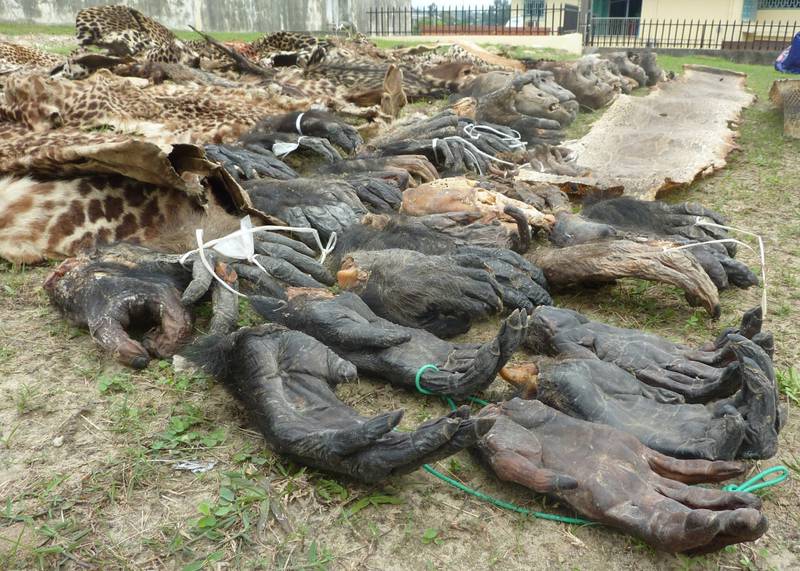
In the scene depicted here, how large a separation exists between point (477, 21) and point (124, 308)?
22.6 meters

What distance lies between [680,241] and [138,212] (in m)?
Answer: 2.64

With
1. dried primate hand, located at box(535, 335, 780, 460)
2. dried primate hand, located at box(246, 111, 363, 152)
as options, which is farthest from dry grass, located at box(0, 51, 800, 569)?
dried primate hand, located at box(246, 111, 363, 152)

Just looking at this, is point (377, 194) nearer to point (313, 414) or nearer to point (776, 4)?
point (313, 414)

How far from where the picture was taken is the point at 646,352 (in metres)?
2.12

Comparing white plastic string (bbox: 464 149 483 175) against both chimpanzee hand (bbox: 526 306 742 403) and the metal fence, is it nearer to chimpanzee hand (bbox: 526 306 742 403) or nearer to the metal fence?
chimpanzee hand (bbox: 526 306 742 403)

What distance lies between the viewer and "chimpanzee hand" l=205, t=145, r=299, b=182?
147 inches

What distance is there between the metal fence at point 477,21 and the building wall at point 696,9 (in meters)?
2.72

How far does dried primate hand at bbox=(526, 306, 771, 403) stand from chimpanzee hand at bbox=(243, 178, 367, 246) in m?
1.30

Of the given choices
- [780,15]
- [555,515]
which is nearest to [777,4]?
[780,15]

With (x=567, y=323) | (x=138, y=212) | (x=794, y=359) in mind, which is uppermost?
(x=138, y=212)

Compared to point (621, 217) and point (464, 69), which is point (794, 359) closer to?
point (621, 217)

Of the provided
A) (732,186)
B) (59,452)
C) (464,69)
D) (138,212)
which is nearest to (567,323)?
(59,452)

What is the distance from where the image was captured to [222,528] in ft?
4.92

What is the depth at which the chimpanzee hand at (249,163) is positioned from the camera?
374 cm
